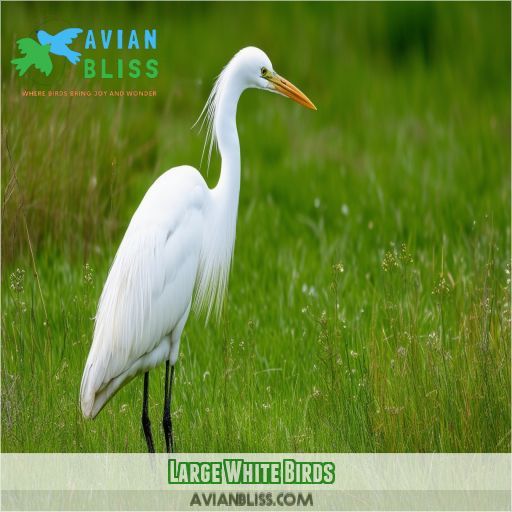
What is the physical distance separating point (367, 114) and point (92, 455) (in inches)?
185

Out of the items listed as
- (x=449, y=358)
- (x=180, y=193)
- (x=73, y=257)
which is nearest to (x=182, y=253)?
(x=180, y=193)

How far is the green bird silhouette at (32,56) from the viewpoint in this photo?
4363 millimetres

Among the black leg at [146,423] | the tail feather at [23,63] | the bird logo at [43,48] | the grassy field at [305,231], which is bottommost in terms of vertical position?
the black leg at [146,423]

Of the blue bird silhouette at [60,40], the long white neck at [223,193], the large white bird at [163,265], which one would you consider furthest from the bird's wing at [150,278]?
the blue bird silhouette at [60,40]

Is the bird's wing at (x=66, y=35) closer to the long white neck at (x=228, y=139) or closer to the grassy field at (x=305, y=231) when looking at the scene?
the grassy field at (x=305, y=231)

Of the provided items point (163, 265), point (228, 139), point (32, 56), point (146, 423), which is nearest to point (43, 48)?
point (32, 56)

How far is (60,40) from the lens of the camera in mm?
4371

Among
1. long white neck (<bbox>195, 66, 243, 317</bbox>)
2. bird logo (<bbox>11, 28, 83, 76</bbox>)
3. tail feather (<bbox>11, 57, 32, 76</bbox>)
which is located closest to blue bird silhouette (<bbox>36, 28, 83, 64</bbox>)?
bird logo (<bbox>11, 28, 83, 76</bbox>)

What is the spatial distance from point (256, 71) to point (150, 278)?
83 cm

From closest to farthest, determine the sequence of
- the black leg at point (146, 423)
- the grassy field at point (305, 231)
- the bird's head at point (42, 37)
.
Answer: the grassy field at point (305, 231) → the black leg at point (146, 423) → the bird's head at point (42, 37)

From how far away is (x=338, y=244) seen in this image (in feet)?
17.3

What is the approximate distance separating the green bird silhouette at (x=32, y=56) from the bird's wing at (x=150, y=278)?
1137mm

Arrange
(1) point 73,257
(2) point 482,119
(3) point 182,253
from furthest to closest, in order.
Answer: (2) point 482,119 → (1) point 73,257 → (3) point 182,253

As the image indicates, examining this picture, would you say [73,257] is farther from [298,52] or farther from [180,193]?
[298,52]
